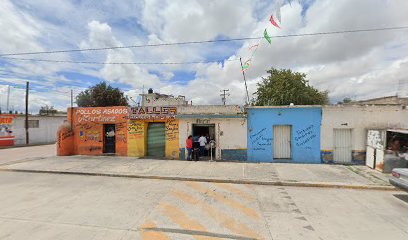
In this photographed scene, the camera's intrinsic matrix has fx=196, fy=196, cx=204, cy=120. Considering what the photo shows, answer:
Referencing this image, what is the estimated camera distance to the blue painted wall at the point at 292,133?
35.0ft

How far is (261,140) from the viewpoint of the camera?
1105 cm

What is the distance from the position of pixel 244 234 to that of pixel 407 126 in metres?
11.4

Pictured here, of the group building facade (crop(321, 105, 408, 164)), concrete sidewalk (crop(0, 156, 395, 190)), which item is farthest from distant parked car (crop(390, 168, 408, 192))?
building facade (crop(321, 105, 408, 164))

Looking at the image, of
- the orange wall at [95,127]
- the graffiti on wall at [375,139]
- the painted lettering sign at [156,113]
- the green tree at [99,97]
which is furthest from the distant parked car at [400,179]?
the green tree at [99,97]

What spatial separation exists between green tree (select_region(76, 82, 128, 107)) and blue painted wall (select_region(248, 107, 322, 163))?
3117 cm

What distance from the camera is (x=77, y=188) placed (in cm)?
716

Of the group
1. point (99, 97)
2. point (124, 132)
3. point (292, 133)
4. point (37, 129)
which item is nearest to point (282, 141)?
point (292, 133)

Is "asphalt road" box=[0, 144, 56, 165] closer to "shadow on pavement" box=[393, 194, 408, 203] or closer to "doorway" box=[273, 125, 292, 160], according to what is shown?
"doorway" box=[273, 125, 292, 160]

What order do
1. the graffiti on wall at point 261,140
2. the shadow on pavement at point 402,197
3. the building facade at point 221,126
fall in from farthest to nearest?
the building facade at point 221,126, the graffiti on wall at point 261,140, the shadow on pavement at point 402,197

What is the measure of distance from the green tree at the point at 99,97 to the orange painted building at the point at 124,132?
23.1 metres

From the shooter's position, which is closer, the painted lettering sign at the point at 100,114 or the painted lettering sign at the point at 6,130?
the painted lettering sign at the point at 100,114

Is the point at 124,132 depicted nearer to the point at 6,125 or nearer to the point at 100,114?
the point at 100,114

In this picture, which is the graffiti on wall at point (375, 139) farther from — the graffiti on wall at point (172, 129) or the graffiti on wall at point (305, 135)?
the graffiti on wall at point (172, 129)

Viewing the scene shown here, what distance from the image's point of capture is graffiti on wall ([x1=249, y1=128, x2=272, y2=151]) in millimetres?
11016
